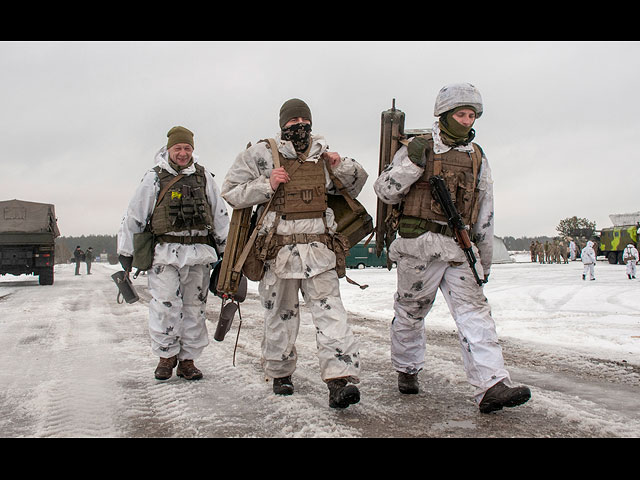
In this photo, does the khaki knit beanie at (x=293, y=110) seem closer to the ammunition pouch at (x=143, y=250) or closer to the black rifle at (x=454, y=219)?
the black rifle at (x=454, y=219)

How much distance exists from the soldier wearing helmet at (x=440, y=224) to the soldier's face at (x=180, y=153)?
5.98 ft

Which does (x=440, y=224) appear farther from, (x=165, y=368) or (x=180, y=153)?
(x=165, y=368)

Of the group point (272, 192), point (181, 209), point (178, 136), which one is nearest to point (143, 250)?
point (181, 209)

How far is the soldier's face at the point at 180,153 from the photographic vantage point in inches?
173

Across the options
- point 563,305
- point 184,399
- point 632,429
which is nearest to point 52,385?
point 184,399

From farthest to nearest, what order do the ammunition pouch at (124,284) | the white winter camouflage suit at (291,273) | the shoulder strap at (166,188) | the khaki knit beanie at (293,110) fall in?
the ammunition pouch at (124,284)
the shoulder strap at (166,188)
the khaki knit beanie at (293,110)
the white winter camouflage suit at (291,273)

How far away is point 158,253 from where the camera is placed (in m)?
4.24

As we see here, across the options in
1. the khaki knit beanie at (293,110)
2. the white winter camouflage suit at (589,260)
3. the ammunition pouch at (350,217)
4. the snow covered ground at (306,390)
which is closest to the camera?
the snow covered ground at (306,390)

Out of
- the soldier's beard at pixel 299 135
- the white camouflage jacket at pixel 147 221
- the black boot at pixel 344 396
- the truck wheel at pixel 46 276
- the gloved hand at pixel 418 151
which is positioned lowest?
the truck wheel at pixel 46 276

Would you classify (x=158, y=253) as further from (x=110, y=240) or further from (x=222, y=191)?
(x=110, y=240)

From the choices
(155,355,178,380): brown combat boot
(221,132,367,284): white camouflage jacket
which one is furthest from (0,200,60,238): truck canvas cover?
(221,132,367,284): white camouflage jacket

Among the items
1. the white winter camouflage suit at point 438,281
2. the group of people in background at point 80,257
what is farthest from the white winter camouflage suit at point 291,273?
the group of people in background at point 80,257

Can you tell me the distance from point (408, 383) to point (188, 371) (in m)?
1.81

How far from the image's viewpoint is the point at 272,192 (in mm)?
3480
